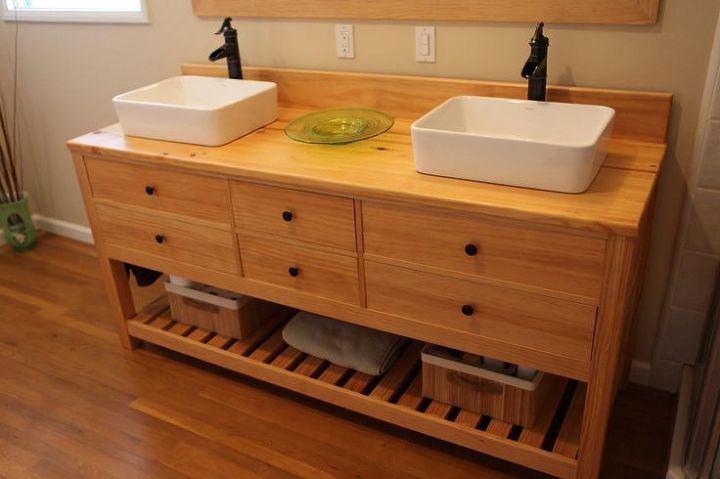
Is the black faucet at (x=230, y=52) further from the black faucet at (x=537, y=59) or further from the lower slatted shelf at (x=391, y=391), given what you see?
the black faucet at (x=537, y=59)

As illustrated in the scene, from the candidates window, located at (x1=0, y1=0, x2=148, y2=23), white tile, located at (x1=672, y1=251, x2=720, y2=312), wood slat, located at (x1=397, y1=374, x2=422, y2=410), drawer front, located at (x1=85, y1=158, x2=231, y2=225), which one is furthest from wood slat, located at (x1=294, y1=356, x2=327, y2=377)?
window, located at (x1=0, y1=0, x2=148, y2=23)

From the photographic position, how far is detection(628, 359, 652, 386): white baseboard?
6.36 feet

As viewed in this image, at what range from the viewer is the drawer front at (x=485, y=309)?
138 centimetres

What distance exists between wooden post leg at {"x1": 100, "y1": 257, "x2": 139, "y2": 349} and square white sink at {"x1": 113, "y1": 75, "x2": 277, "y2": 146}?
493 millimetres

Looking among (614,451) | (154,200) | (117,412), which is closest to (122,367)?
(117,412)

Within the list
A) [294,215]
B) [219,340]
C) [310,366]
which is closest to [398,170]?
[294,215]

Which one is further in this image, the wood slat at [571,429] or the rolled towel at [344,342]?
the rolled towel at [344,342]

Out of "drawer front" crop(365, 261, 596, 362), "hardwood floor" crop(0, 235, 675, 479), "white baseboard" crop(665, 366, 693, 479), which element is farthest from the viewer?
"hardwood floor" crop(0, 235, 675, 479)

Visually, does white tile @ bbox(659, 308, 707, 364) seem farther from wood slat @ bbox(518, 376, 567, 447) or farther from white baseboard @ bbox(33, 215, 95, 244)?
white baseboard @ bbox(33, 215, 95, 244)

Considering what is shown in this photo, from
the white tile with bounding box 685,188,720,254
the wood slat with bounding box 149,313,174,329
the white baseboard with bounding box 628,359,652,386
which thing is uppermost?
the white tile with bounding box 685,188,720,254

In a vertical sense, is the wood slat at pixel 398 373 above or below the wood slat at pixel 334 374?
above

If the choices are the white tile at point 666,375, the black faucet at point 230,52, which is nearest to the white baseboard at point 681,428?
the white tile at point 666,375

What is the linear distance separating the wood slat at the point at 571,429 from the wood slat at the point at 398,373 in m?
0.46

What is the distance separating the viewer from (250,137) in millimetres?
1866
